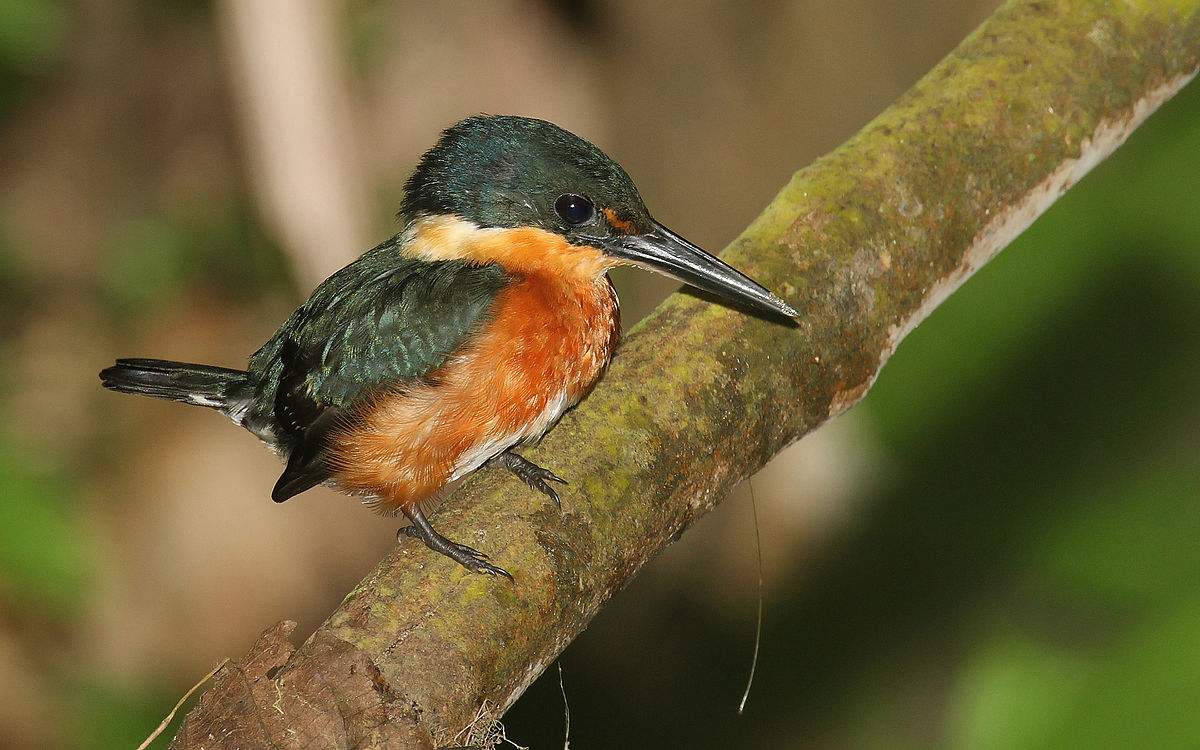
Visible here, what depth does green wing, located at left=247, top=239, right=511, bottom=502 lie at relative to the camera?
2.60 metres

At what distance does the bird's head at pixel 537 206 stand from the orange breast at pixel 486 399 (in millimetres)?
112

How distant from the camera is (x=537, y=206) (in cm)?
268

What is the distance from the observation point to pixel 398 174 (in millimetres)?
5363

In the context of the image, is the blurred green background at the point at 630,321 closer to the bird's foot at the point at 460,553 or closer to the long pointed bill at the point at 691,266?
the long pointed bill at the point at 691,266

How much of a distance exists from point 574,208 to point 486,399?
0.48m

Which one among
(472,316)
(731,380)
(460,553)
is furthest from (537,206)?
(460,553)

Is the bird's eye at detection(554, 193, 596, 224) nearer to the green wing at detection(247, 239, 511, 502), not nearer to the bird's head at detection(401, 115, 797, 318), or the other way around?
the bird's head at detection(401, 115, 797, 318)

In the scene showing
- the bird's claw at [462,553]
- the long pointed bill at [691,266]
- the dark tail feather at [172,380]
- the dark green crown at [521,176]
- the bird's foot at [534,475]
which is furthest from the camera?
the dark tail feather at [172,380]

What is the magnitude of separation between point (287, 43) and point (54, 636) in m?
2.82

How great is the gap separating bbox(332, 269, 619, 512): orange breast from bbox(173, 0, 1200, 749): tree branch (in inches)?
3.3

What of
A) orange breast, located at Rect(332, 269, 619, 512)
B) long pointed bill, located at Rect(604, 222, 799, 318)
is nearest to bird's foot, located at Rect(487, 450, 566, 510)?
orange breast, located at Rect(332, 269, 619, 512)

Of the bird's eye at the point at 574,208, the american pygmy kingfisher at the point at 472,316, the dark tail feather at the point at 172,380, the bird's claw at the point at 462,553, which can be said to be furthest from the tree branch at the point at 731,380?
the dark tail feather at the point at 172,380

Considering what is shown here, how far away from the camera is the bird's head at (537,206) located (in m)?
2.65

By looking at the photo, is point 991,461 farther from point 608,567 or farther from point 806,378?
point 608,567
